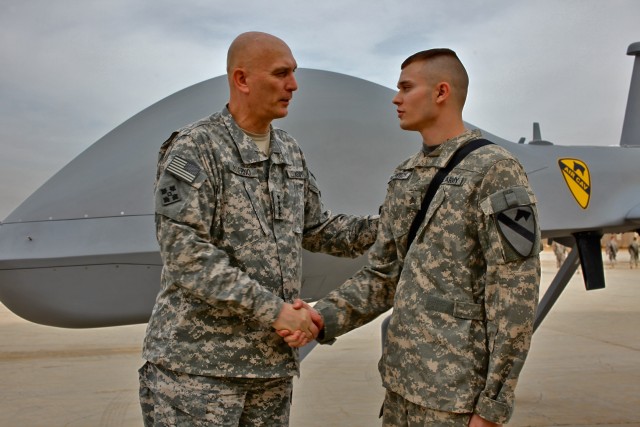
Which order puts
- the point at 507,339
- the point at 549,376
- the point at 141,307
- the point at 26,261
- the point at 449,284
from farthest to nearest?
the point at 549,376, the point at 141,307, the point at 26,261, the point at 449,284, the point at 507,339

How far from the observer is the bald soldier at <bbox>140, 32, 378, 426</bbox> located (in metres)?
2.25

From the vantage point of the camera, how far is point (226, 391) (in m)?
2.36

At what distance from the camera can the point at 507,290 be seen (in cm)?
209

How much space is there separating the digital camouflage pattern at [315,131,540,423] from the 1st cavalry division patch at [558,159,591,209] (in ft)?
10.4

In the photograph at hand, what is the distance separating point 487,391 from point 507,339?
0.58 ft

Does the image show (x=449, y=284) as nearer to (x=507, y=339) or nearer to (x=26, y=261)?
(x=507, y=339)

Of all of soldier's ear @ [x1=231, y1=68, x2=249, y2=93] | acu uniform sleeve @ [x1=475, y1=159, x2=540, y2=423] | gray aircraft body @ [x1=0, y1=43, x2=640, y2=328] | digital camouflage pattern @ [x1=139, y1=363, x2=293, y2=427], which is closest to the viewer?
acu uniform sleeve @ [x1=475, y1=159, x2=540, y2=423]

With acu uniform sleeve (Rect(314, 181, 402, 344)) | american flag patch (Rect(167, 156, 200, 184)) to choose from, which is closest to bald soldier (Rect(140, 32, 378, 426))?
american flag patch (Rect(167, 156, 200, 184))

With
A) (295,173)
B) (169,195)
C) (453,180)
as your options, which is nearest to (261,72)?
(295,173)

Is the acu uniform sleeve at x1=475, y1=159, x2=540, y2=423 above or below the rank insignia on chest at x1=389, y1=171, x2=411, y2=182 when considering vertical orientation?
below

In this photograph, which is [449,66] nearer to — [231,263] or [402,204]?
[402,204]

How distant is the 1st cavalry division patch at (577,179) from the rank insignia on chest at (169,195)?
380 centimetres

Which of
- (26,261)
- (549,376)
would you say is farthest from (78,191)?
(549,376)

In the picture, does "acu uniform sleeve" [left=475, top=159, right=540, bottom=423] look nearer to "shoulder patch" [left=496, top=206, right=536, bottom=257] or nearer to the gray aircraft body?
"shoulder patch" [left=496, top=206, right=536, bottom=257]
